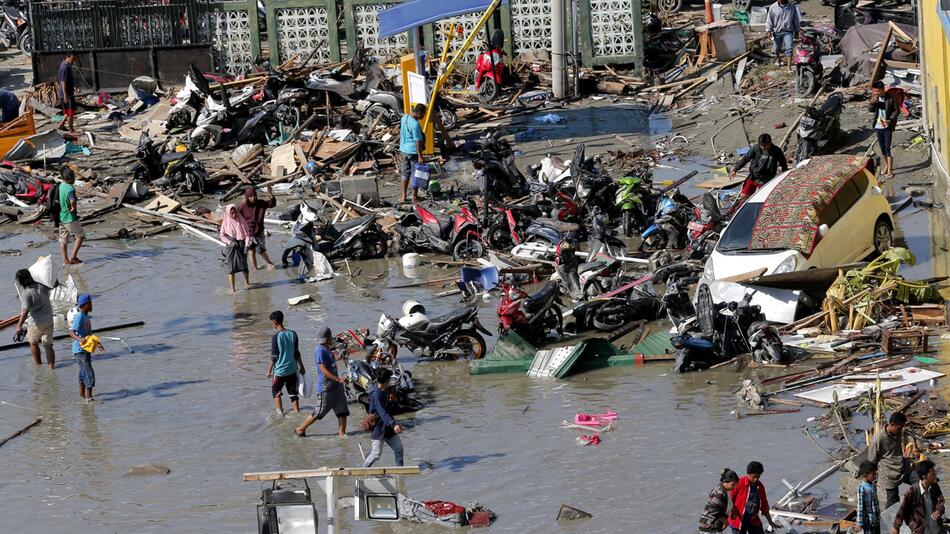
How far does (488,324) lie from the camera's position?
1898cm

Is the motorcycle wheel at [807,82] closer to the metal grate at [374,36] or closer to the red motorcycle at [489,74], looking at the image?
the red motorcycle at [489,74]

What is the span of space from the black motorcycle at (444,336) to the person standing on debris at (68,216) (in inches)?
298

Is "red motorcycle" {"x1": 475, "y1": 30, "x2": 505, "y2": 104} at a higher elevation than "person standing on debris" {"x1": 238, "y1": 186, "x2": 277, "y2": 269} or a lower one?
higher

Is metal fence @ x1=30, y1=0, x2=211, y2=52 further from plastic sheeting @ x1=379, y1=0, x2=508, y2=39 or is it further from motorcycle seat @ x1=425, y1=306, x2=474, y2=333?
motorcycle seat @ x1=425, y1=306, x2=474, y2=333

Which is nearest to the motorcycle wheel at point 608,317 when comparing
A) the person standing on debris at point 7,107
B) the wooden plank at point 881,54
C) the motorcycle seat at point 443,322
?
the motorcycle seat at point 443,322

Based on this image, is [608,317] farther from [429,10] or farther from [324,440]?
[429,10]

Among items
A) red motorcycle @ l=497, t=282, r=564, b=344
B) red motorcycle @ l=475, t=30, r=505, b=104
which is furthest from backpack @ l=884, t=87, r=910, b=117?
red motorcycle @ l=475, t=30, r=505, b=104

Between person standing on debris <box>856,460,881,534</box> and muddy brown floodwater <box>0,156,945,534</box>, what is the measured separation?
1709mm

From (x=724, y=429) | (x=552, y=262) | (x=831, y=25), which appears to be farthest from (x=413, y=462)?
(x=831, y=25)

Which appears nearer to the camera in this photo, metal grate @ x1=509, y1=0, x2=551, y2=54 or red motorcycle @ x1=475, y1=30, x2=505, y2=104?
red motorcycle @ x1=475, y1=30, x2=505, y2=104

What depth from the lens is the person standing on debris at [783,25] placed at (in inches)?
1210

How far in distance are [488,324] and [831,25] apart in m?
17.2

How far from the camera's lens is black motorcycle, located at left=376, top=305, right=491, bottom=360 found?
17.2m

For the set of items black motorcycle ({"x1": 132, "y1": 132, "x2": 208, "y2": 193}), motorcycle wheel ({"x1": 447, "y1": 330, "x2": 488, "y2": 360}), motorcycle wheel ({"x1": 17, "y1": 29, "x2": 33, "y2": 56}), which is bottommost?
motorcycle wheel ({"x1": 447, "y1": 330, "x2": 488, "y2": 360})
